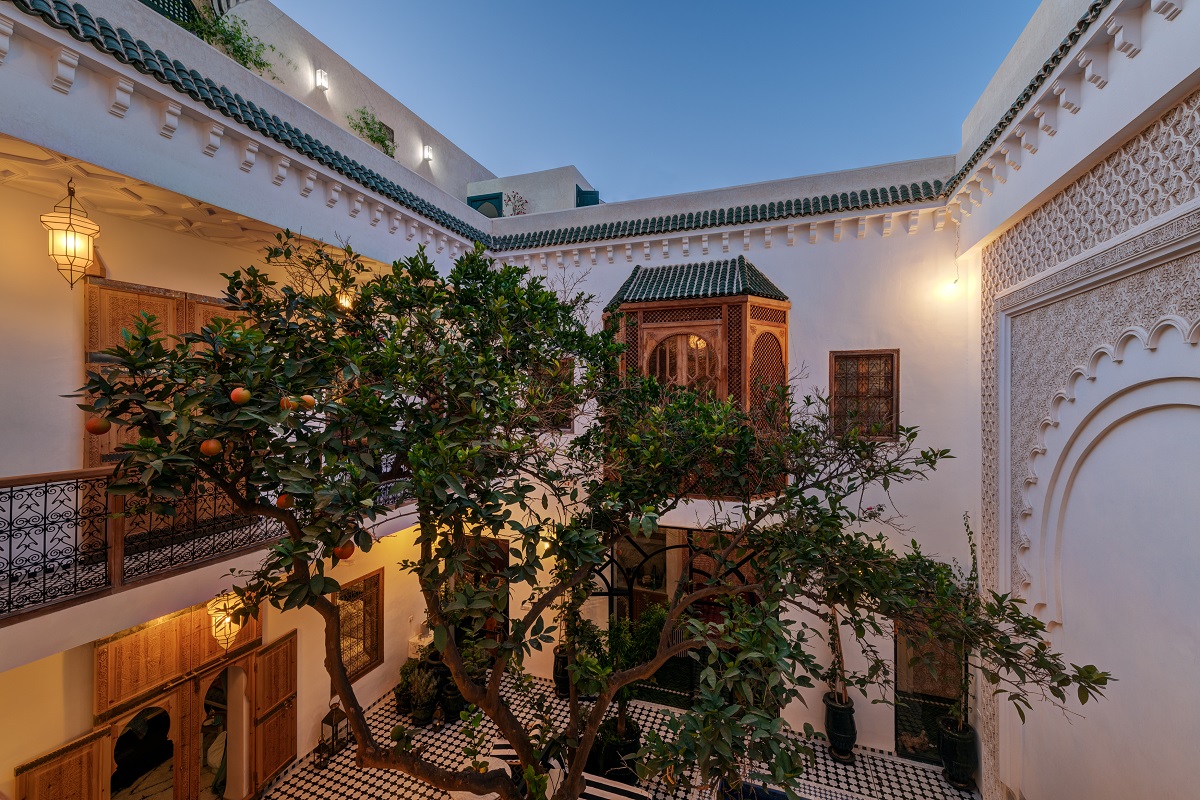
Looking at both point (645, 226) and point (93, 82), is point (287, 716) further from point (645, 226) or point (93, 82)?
point (645, 226)

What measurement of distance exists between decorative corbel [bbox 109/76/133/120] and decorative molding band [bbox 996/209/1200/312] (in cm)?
633

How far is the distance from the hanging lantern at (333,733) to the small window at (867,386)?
6.62 m

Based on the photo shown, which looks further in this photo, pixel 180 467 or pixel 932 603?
pixel 932 603

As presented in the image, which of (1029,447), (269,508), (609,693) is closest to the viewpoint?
(269,508)

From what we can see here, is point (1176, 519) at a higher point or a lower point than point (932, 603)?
higher

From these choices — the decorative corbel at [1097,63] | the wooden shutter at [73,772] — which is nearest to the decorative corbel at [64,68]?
the wooden shutter at [73,772]

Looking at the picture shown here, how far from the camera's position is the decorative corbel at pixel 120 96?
3205mm

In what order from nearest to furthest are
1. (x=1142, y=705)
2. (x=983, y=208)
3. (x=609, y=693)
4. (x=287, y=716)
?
1. (x=1142, y=705)
2. (x=609, y=693)
3. (x=983, y=208)
4. (x=287, y=716)

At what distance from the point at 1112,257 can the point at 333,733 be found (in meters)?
8.08

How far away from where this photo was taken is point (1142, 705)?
9.37 feet

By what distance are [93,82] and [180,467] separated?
9.59 ft

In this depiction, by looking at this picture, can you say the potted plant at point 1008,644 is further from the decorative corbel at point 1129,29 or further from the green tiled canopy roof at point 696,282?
the green tiled canopy roof at point 696,282

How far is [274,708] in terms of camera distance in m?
5.12

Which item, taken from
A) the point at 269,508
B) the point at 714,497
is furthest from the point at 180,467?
the point at 714,497
